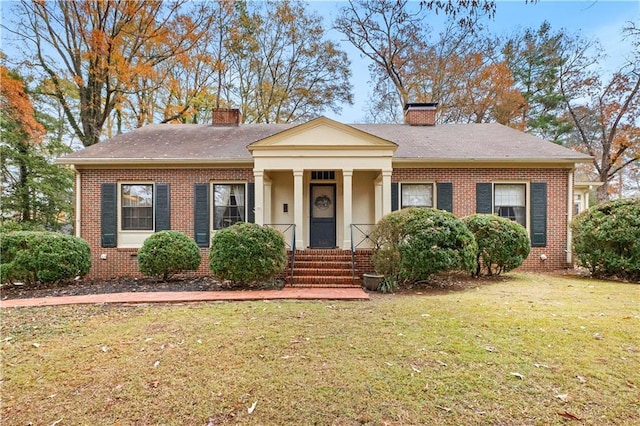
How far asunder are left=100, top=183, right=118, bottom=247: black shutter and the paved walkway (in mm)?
3328

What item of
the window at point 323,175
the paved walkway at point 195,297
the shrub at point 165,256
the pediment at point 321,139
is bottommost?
the paved walkway at point 195,297

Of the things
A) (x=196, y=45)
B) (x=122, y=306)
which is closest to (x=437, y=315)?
(x=122, y=306)

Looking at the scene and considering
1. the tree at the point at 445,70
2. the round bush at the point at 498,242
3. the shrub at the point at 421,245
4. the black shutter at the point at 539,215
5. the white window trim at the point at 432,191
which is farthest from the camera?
the tree at the point at 445,70

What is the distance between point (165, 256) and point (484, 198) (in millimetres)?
9164

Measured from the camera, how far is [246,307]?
18.3 ft

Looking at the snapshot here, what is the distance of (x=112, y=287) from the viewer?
795cm

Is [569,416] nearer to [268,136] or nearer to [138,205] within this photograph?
[268,136]

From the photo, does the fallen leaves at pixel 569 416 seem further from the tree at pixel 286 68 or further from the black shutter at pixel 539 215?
the tree at pixel 286 68

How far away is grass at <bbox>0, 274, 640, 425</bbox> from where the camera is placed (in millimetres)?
2523

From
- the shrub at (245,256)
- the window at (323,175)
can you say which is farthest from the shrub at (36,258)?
the window at (323,175)

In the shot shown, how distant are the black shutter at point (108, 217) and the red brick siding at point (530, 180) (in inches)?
336

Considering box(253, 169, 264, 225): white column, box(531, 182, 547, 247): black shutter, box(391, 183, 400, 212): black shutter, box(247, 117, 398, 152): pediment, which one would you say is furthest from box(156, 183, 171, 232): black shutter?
box(531, 182, 547, 247): black shutter

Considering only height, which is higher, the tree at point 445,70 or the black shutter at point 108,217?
the tree at point 445,70

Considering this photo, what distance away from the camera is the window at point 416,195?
10117 mm
